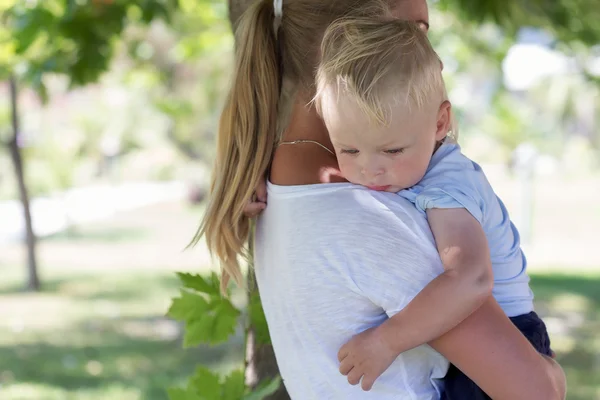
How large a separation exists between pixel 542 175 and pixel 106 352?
22.6m

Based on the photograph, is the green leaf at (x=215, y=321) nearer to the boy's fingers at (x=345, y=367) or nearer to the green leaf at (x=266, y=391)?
the green leaf at (x=266, y=391)

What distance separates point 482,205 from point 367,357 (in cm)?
31

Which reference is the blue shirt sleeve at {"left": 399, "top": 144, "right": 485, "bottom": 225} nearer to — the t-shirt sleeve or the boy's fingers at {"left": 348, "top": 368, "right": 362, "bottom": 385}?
the t-shirt sleeve

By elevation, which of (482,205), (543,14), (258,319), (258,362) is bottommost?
(258,362)

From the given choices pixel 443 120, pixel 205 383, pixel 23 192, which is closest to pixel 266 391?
pixel 205 383

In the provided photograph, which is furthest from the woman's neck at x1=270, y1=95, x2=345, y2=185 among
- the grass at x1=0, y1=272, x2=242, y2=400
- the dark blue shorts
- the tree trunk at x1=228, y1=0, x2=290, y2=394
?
the grass at x1=0, y1=272, x2=242, y2=400

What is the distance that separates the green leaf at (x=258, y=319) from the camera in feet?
6.42

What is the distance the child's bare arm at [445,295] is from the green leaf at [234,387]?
2.17 feet

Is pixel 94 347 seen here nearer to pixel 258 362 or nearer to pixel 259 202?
pixel 258 362

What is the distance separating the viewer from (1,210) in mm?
16938

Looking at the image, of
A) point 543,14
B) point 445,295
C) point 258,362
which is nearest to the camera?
point 445,295

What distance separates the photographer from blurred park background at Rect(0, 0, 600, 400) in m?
4.43

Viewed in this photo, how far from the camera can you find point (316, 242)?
139 cm

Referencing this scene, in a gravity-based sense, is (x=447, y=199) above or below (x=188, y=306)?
above
